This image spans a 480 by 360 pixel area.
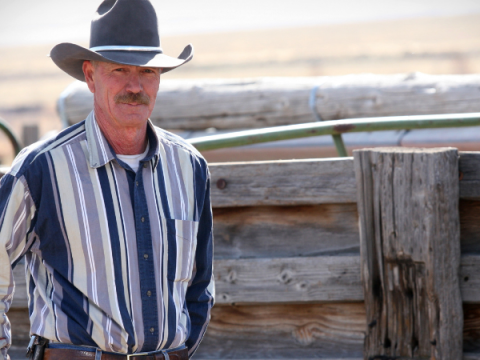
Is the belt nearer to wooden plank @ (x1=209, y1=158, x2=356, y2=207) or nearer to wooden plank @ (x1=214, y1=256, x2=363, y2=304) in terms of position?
wooden plank @ (x1=214, y1=256, x2=363, y2=304)

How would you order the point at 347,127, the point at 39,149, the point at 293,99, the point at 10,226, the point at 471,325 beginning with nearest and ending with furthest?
the point at 10,226, the point at 39,149, the point at 471,325, the point at 347,127, the point at 293,99

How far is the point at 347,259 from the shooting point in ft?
8.56

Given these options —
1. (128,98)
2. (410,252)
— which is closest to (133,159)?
(128,98)

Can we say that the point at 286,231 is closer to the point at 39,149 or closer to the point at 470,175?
the point at 470,175

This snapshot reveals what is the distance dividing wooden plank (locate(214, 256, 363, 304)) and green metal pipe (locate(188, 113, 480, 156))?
556 millimetres

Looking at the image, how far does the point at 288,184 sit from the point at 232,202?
25cm

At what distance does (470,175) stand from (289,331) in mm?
969

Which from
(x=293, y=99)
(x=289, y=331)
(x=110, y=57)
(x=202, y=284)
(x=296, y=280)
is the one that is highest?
(x=110, y=57)

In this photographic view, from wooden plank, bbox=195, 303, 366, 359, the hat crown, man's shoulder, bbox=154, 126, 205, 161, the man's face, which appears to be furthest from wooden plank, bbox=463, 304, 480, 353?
the hat crown

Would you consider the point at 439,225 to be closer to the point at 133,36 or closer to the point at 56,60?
the point at 133,36

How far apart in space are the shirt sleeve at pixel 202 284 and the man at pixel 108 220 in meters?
0.10

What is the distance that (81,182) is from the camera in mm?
2082

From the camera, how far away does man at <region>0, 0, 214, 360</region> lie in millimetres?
2016

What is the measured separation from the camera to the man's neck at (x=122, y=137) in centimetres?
221
